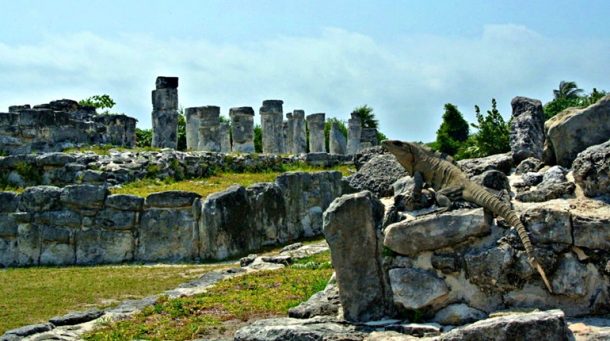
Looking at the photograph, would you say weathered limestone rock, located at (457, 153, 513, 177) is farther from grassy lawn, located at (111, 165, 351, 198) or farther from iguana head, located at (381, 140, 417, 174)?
grassy lawn, located at (111, 165, 351, 198)

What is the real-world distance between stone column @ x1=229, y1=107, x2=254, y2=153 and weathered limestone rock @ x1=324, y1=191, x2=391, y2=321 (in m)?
22.2

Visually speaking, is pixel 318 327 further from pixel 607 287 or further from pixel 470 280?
pixel 607 287

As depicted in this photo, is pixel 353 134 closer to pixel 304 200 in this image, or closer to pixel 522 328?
pixel 304 200

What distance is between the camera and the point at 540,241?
301 inches

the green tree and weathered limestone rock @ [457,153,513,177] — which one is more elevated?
the green tree

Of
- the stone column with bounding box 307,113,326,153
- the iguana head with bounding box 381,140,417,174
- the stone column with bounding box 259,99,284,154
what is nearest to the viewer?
the iguana head with bounding box 381,140,417,174

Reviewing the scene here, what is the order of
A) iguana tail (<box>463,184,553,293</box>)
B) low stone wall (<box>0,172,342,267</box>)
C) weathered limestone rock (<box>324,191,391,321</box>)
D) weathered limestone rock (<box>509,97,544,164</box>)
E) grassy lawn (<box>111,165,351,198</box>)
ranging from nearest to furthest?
iguana tail (<box>463,184,553,293</box>), weathered limestone rock (<box>324,191,391,321</box>), weathered limestone rock (<box>509,97,544,164</box>), low stone wall (<box>0,172,342,267</box>), grassy lawn (<box>111,165,351,198</box>)

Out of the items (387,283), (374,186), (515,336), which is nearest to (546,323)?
(515,336)

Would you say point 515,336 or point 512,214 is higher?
point 512,214

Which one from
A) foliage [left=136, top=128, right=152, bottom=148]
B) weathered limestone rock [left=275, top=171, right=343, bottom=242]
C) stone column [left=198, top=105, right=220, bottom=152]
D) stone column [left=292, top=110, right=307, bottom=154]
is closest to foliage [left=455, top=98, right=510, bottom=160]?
weathered limestone rock [left=275, top=171, right=343, bottom=242]

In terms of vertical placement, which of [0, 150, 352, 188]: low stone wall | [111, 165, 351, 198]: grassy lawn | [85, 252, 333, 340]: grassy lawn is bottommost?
[85, 252, 333, 340]: grassy lawn

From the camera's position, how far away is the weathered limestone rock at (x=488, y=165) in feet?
31.2

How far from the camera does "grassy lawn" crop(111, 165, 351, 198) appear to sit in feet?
67.6

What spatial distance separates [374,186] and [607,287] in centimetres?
335
